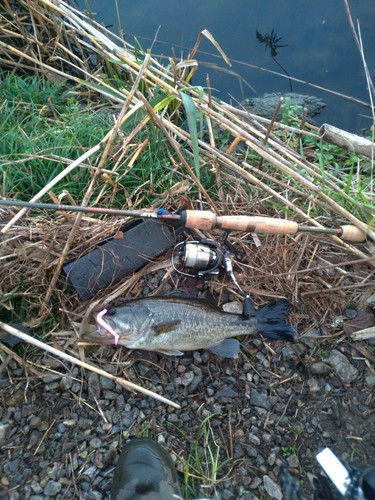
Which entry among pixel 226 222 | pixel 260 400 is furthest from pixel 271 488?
pixel 226 222

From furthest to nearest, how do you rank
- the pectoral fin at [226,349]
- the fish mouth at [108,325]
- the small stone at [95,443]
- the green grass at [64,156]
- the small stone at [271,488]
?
the green grass at [64,156] → the pectoral fin at [226,349] → the fish mouth at [108,325] → the small stone at [95,443] → the small stone at [271,488]

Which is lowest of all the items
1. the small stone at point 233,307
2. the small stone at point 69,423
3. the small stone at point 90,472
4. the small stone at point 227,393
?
the small stone at point 90,472

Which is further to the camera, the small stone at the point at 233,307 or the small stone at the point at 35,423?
the small stone at the point at 233,307

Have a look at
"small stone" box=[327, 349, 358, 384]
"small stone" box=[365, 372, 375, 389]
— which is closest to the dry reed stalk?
"small stone" box=[327, 349, 358, 384]

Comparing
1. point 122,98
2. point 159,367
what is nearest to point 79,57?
point 122,98

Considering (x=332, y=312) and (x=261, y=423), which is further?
(x=332, y=312)

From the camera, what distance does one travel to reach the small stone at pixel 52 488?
9.63ft

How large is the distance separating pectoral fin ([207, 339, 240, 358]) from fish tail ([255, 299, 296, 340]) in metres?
0.20

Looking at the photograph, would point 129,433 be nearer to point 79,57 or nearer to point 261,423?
point 261,423

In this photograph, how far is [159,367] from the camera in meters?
3.34

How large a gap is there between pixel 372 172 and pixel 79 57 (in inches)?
127

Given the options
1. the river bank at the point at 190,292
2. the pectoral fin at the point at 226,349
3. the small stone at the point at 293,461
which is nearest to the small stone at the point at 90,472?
the river bank at the point at 190,292

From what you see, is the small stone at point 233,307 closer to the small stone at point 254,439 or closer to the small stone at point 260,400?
the small stone at point 260,400

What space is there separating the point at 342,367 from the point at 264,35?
4.06 m
